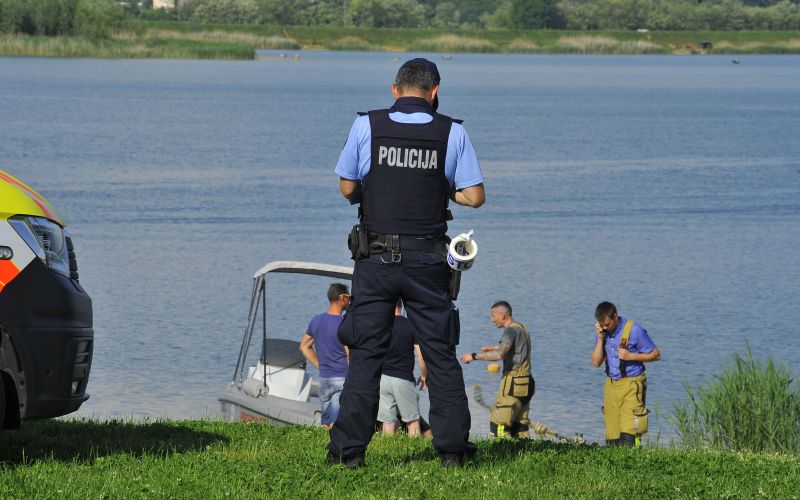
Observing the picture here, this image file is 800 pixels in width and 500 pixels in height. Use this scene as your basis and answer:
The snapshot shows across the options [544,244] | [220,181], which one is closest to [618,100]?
[220,181]

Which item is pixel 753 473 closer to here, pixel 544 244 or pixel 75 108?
pixel 544 244

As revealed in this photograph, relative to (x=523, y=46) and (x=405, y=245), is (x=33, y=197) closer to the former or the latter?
(x=405, y=245)

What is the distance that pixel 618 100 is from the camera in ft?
276

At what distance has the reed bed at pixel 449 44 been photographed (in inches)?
5709

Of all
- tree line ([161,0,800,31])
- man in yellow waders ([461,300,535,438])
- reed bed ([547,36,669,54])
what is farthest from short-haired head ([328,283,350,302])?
tree line ([161,0,800,31])

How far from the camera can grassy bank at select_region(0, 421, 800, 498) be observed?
6035 mm

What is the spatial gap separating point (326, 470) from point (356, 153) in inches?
62.0

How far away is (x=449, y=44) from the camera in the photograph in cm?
14350

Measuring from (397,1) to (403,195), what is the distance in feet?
573

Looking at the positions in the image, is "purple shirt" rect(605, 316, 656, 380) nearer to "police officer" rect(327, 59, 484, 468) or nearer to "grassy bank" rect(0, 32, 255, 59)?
"police officer" rect(327, 59, 484, 468)

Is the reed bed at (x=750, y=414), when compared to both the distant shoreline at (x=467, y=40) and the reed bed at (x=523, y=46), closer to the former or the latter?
the distant shoreline at (x=467, y=40)

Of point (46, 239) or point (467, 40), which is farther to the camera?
point (467, 40)

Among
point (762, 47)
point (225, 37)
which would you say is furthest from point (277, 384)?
point (762, 47)

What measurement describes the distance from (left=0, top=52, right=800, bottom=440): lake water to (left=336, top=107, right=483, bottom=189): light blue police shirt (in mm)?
8187
